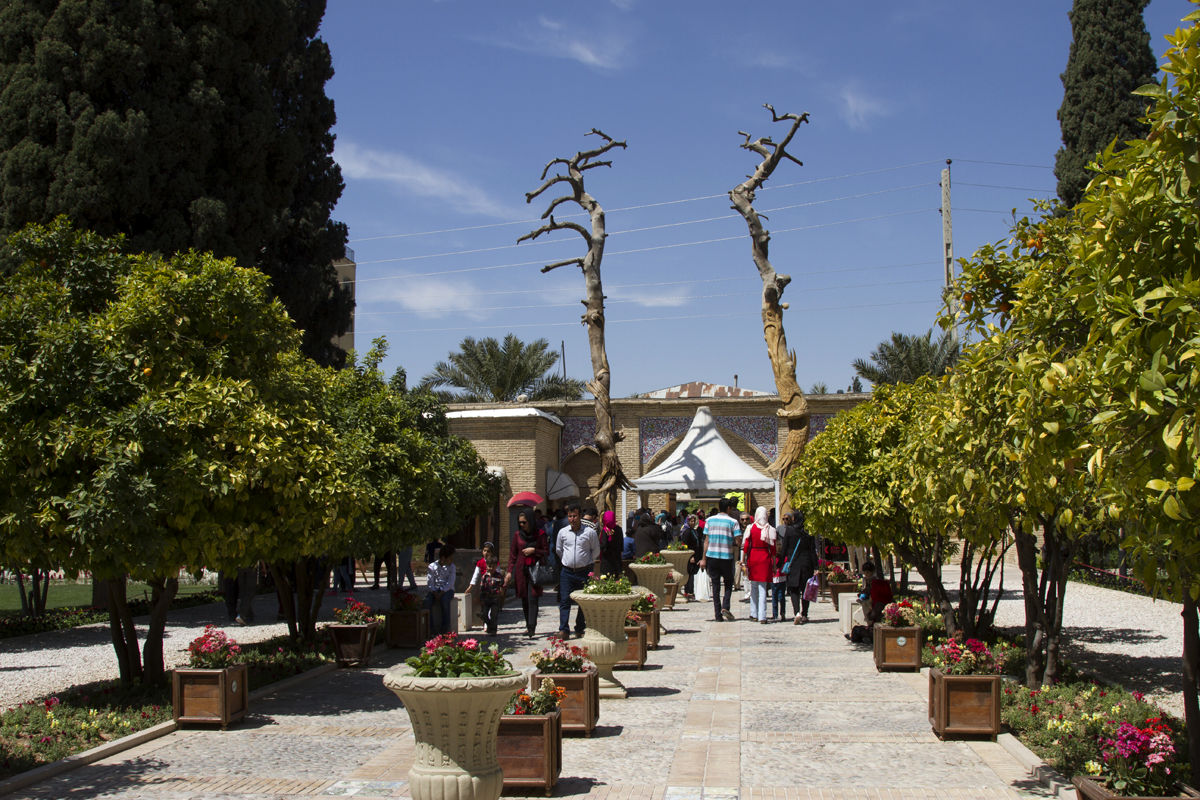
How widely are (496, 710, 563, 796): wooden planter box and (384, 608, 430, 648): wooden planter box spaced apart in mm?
7640

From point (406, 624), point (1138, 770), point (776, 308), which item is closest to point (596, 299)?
point (776, 308)

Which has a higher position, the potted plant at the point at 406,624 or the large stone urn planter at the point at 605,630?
the large stone urn planter at the point at 605,630

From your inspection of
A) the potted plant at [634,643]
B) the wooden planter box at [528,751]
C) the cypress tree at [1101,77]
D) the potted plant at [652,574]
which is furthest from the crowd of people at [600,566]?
the cypress tree at [1101,77]

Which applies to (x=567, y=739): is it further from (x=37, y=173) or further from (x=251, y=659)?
(x=37, y=173)

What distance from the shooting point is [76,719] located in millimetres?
8852

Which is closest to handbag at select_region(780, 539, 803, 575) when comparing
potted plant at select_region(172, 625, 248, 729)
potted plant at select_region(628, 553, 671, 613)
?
potted plant at select_region(628, 553, 671, 613)

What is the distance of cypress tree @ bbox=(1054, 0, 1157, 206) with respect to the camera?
23.9m

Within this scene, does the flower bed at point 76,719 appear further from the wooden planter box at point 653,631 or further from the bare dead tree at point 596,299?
the bare dead tree at point 596,299

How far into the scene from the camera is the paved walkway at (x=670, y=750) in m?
7.02

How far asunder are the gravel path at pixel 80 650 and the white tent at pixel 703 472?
20.6 ft

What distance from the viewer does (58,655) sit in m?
14.4

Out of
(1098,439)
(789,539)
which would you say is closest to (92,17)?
(789,539)

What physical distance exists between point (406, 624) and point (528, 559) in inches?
72.3

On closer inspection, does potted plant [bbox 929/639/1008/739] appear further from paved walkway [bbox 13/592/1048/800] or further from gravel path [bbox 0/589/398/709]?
gravel path [bbox 0/589/398/709]
